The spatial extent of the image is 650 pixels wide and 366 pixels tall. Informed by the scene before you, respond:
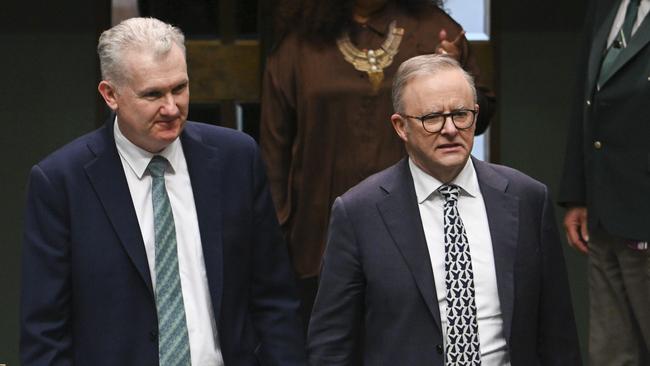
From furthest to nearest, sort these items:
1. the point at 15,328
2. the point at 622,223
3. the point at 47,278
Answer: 1. the point at 15,328
2. the point at 622,223
3. the point at 47,278

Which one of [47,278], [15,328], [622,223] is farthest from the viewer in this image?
[15,328]

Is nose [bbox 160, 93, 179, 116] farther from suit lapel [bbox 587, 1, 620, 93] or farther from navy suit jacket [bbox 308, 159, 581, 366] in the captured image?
suit lapel [bbox 587, 1, 620, 93]

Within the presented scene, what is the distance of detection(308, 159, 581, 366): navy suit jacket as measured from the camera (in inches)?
155

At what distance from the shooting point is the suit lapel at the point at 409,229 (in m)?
3.92

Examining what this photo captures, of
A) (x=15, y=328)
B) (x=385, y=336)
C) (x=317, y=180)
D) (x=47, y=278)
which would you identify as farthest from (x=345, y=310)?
(x=15, y=328)

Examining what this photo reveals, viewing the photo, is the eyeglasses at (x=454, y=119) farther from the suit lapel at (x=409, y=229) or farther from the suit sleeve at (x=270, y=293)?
the suit sleeve at (x=270, y=293)

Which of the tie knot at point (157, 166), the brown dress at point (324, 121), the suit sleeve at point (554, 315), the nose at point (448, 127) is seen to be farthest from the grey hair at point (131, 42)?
the brown dress at point (324, 121)

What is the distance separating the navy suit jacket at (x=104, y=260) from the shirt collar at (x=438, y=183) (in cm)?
43

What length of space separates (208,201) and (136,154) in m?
0.21

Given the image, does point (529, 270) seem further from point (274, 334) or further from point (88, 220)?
point (88, 220)

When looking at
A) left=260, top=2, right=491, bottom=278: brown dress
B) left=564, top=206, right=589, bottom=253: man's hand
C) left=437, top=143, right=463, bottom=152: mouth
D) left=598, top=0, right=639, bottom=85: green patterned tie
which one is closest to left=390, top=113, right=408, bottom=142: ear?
left=437, top=143, right=463, bottom=152: mouth

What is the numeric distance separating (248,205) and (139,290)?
36 cm

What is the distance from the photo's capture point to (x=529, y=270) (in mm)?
3994

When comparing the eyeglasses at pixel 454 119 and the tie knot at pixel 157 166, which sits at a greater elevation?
the eyeglasses at pixel 454 119
